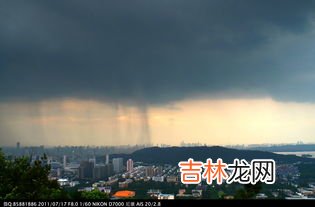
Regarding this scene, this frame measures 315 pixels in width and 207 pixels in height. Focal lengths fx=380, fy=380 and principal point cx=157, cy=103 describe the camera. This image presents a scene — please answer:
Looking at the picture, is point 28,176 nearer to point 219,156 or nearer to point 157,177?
point 157,177

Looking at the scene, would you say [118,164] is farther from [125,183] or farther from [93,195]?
[93,195]

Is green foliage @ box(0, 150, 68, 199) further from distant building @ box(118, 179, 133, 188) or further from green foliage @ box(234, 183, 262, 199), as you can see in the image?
green foliage @ box(234, 183, 262, 199)

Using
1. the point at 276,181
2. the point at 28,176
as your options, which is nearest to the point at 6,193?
the point at 28,176

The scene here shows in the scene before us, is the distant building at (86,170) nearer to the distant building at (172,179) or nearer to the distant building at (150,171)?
the distant building at (150,171)

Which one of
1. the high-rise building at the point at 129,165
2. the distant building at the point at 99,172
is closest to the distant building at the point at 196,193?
the high-rise building at the point at 129,165

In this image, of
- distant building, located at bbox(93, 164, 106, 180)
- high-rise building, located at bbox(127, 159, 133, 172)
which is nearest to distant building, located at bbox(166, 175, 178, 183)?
high-rise building, located at bbox(127, 159, 133, 172)

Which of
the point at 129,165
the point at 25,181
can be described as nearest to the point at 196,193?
the point at 129,165

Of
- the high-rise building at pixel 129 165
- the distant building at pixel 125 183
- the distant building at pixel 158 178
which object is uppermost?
the high-rise building at pixel 129 165
